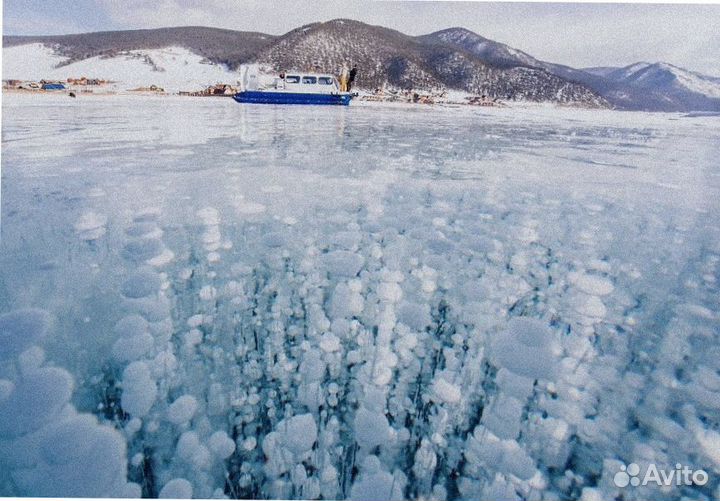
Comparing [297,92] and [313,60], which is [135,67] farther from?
[297,92]

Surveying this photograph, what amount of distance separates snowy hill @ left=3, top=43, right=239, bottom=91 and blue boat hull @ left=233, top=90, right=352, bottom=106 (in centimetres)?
1011

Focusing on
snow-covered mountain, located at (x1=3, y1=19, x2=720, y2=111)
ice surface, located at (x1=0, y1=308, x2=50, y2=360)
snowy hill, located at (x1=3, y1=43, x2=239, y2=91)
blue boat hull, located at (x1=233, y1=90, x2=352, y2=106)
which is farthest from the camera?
snow-covered mountain, located at (x1=3, y1=19, x2=720, y2=111)

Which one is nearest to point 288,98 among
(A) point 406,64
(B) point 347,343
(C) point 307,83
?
(C) point 307,83

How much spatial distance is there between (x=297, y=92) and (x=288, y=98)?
1.92 ft

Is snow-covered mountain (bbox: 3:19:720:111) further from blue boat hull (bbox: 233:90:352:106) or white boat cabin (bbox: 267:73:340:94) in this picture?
blue boat hull (bbox: 233:90:352:106)

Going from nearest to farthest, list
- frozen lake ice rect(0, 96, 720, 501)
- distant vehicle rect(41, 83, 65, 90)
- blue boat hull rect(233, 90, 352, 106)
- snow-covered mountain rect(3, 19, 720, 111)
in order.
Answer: frozen lake ice rect(0, 96, 720, 501) → blue boat hull rect(233, 90, 352, 106) → distant vehicle rect(41, 83, 65, 90) → snow-covered mountain rect(3, 19, 720, 111)

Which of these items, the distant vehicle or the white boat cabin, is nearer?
the distant vehicle

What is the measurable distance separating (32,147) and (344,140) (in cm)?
373

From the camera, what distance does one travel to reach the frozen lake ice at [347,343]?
1023 millimetres

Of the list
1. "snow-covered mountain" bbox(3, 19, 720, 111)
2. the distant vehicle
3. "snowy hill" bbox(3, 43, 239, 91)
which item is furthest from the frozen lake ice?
"snow-covered mountain" bbox(3, 19, 720, 111)

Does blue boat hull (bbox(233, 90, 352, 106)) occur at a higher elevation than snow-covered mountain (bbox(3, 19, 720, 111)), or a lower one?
lower

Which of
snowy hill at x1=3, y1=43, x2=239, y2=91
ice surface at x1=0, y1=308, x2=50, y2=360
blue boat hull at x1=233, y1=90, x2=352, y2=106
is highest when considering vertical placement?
snowy hill at x1=3, y1=43, x2=239, y2=91

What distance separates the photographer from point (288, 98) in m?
13.7

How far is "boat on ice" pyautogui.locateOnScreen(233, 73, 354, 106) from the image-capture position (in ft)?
43.5
